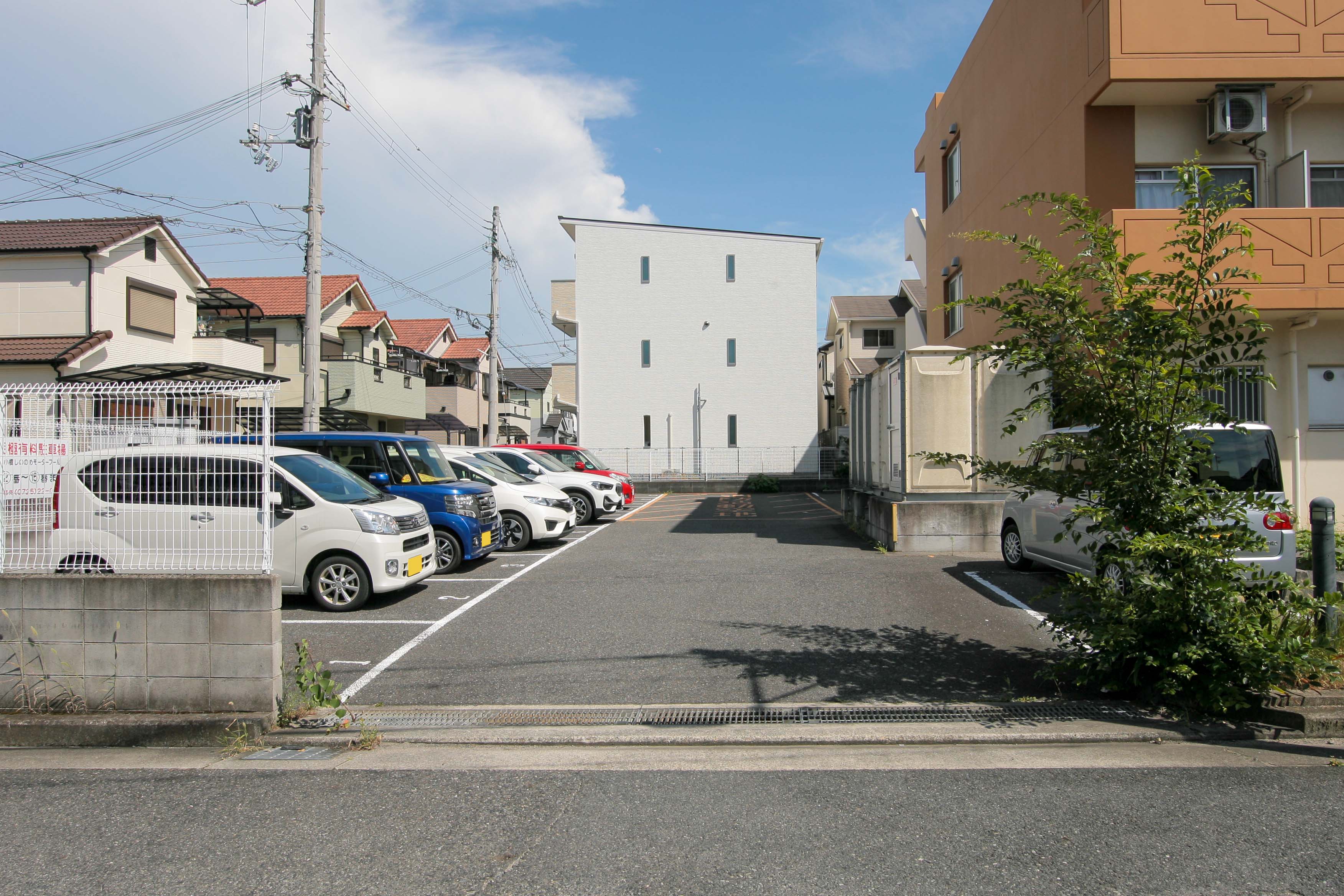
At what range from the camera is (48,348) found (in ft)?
55.8

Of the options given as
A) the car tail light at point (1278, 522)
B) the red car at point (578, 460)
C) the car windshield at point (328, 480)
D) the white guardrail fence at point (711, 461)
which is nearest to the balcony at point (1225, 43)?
the car tail light at point (1278, 522)

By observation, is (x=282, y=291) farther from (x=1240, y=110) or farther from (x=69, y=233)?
(x=1240, y=110)

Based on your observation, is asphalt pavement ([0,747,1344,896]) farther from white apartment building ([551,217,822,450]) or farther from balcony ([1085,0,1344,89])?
white apartment building ([551,217,822,450])

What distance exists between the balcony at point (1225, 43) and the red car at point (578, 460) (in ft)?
38.4

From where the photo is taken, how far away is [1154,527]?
512 cm

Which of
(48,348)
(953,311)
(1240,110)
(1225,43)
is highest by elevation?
(1225,43)

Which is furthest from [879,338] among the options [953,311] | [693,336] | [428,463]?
[428,463]

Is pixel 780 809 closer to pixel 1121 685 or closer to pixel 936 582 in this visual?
pixel 1121 685

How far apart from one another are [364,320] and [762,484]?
49.4 ft

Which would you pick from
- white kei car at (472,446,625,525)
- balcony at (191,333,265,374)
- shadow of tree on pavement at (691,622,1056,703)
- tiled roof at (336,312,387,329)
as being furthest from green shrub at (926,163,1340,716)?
tiled roof at (336,312,387,329)

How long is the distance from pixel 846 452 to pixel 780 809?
Answer: 26266 millimetres

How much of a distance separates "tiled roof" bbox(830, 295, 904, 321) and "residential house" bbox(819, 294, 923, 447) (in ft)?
0.06

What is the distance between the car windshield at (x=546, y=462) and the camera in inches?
670

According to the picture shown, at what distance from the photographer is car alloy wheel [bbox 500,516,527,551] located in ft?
40.5
